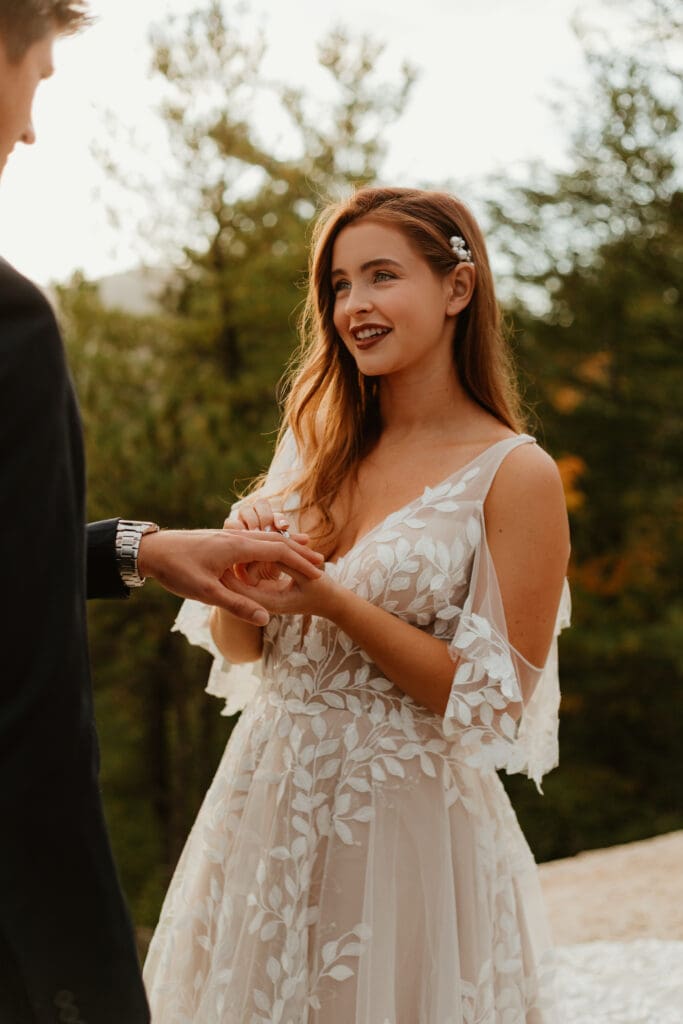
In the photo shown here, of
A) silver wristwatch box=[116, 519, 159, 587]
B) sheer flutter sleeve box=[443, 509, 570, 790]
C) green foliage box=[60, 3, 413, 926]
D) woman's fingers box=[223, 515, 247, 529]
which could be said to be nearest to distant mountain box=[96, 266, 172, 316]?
green foliage box=[60, 3, 413, 926]

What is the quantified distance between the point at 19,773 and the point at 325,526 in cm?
157

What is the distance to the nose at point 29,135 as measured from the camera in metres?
1.46

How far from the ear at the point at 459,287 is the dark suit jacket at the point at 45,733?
1.70m

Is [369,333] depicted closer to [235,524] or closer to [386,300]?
[386,300]

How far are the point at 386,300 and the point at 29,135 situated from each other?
1.35 metres

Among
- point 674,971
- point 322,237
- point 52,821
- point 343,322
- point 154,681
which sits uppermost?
point 322,237

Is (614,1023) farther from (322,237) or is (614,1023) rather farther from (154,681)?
(154,681)

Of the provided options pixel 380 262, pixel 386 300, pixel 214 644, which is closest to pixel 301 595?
pixel 214 644

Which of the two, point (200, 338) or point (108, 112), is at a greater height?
point (108, 112)

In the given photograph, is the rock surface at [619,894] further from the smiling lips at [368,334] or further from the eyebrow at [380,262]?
the eyebrow at [380,262]

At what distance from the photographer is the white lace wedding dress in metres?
2.33

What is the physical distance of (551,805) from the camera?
14.7 m

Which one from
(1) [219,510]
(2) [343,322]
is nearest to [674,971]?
(2) [343,322]

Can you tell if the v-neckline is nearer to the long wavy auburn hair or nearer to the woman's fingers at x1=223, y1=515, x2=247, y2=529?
the long wavy auburn hair
